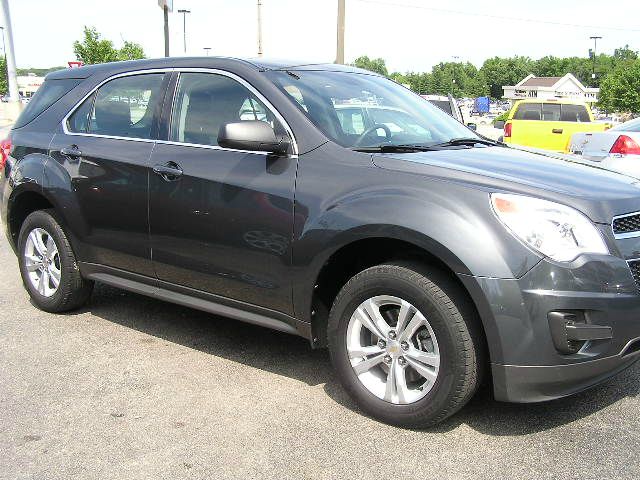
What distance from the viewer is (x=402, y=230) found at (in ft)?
10.1

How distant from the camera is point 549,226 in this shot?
2.91m

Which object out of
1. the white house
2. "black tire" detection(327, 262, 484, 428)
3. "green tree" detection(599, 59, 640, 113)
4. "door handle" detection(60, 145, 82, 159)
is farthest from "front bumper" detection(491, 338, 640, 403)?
the white house

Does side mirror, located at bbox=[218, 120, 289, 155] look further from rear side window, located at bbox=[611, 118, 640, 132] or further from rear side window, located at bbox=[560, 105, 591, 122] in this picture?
rear side window, located at bbox=[560, 105, 591, 122]

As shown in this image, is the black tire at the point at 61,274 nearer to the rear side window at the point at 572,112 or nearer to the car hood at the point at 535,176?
the car hood at the point at 535,176

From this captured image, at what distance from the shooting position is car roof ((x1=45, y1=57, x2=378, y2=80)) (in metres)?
4.04

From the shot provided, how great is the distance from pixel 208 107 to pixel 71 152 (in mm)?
1207

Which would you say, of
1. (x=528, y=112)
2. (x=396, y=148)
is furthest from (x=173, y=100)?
(x=528, y=112)

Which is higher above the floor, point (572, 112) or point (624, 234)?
point (572, 112)

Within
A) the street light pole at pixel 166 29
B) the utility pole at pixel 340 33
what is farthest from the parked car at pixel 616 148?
the utility pole at pixel 340 33

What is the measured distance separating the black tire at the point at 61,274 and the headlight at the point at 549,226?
3.20 meters

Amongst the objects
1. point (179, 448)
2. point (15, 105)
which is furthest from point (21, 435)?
point (15, 105)

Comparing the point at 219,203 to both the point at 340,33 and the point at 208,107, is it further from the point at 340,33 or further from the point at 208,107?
the point at 340,33

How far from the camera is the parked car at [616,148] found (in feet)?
26.5

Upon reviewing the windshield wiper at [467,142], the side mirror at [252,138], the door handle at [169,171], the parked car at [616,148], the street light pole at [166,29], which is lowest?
the parked car at [616,148]
